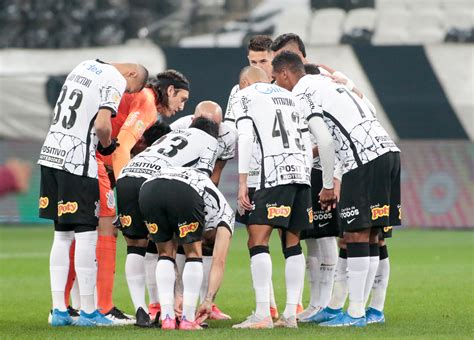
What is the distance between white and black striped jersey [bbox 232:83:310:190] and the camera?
9016 mm

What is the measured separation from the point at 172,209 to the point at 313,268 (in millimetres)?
1764

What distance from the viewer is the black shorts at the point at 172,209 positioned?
28.8ft

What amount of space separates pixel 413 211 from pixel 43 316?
14.5 m

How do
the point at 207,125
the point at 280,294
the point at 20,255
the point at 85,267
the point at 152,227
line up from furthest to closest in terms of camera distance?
the point at 20,255, the point at 280,294, the point at 207,125, the point at 85,267, the point at 152,227

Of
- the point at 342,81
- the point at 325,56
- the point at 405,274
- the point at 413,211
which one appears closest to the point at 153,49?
the point at 325,56

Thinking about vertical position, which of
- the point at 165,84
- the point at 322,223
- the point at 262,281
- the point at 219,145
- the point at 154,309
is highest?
the point at 165,84

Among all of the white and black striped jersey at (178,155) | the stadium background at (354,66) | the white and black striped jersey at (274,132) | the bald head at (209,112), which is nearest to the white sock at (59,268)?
the white and black striped jersey at (178,155)

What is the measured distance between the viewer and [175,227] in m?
8.87

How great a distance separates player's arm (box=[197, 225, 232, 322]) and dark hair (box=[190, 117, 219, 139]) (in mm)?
790

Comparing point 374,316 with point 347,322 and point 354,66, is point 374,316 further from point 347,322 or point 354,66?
point 354,66

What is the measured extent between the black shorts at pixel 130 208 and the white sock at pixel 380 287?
1990mm

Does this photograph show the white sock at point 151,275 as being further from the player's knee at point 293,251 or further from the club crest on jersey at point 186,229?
the player's knee at point 293,251

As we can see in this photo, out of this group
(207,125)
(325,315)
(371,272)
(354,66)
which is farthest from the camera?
(354,66)

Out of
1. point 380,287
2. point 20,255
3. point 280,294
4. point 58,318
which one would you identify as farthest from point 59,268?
point 20,255
